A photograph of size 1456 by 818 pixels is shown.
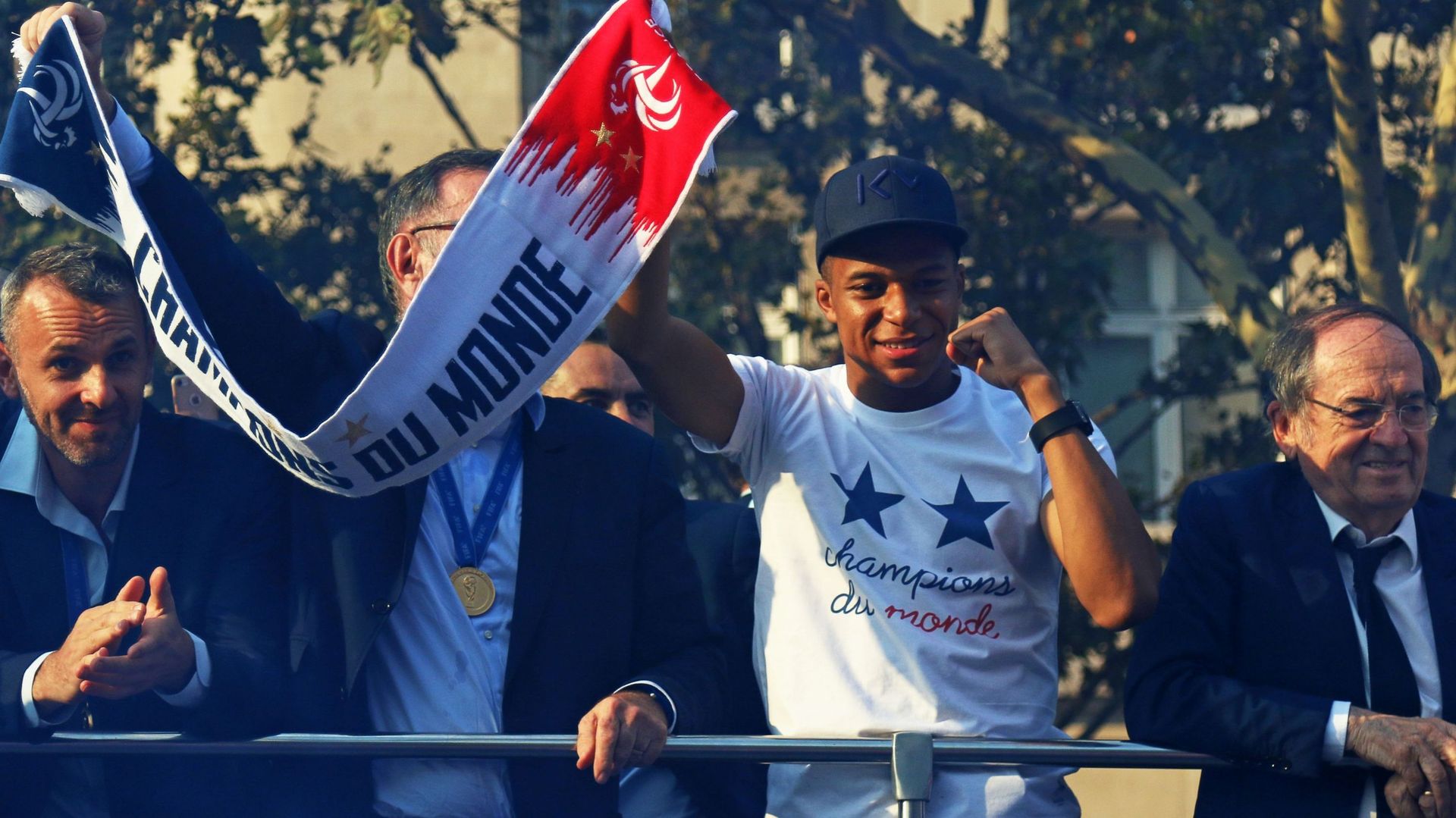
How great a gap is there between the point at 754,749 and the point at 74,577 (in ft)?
4.43

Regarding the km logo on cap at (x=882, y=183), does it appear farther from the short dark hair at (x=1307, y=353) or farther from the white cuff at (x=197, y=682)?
the white cuff at (x=197, y=682)

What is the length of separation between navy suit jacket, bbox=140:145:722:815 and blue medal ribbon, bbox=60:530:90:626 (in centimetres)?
41

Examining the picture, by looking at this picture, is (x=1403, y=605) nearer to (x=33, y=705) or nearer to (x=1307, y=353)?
(x=1307, y=353)

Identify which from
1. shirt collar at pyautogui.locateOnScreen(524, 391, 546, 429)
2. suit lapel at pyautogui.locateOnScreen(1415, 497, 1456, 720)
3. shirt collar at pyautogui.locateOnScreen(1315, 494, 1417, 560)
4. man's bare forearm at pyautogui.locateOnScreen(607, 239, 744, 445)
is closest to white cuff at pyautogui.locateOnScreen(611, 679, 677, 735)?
man's bare forearm at pyautogui.locateOnScreen(607, 239, 744, 445)

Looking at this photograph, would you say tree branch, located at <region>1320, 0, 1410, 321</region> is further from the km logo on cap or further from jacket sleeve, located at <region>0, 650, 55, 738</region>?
jacket sleeve, located at <region>0, 650, 55, 738</region>

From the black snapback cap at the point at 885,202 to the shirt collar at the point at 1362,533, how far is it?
87 cm

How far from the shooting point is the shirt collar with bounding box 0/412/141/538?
3.47 meters

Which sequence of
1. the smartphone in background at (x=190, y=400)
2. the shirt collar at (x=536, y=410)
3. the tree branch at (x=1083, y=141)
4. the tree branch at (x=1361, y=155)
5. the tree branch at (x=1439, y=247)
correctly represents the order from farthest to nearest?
the tree branch at (x=1083, y=141), the tree branch at (x=1361, y=155), the tree branch at (x=1439, y=247), the smartphone in background at (x=190, y=400), the shirt collar at (x=536, y=410)

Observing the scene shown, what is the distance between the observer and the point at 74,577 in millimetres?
3475

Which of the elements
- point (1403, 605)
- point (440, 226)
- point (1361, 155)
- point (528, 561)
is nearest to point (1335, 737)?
point (1403, 605)

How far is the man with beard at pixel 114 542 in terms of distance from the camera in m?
3.37

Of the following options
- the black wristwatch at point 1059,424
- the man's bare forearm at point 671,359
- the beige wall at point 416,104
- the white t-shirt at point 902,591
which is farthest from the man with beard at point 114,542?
the beige wall at point 416,104

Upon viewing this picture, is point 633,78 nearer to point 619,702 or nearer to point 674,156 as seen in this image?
point 674,156

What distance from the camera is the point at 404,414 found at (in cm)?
323
